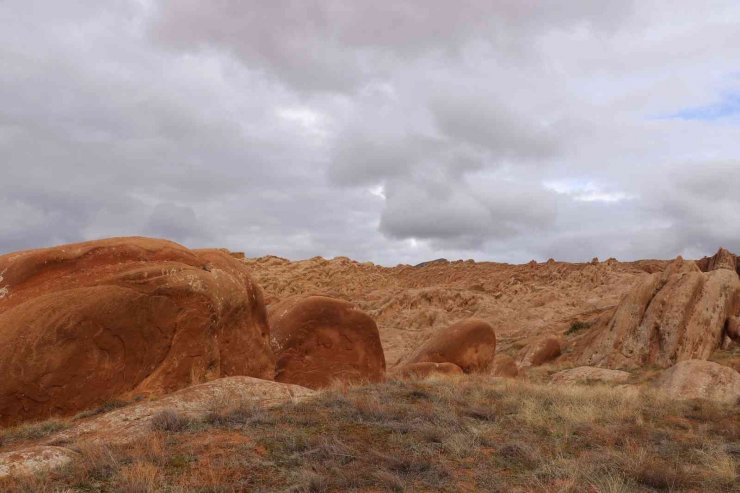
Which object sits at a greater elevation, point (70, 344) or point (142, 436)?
point (70, 344)

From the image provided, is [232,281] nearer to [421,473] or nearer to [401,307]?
[421,473]

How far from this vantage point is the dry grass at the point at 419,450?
5887mm

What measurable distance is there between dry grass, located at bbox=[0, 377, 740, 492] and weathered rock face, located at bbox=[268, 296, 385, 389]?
502cm

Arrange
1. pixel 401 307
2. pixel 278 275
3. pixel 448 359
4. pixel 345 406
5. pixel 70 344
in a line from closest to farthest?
pixel 345 406 < pixel 70 344 < pixel 448 359 < pixel 401 307 < pixel 278 275

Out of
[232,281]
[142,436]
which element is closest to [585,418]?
[142,436]

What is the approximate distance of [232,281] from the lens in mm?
12820

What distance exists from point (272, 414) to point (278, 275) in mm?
49382

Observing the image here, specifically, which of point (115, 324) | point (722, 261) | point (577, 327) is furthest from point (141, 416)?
point (722, 261)

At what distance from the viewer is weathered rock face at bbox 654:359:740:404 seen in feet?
45.5

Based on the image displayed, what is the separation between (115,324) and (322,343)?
6284mm

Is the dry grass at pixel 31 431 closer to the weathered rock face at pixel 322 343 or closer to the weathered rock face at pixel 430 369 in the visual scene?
the weathered rock face at pixel 322 343

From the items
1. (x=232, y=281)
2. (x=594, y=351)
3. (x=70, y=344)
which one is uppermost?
(x=232, y=281)

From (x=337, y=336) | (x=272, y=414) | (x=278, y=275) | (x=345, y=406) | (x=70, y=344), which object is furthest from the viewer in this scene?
(x=278, y=275)

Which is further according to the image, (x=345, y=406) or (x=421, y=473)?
(x=345, y=406)
